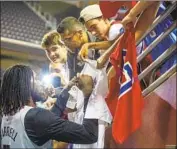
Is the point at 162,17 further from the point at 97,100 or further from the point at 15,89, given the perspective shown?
the point at 15,89

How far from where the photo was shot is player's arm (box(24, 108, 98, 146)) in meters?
1.72

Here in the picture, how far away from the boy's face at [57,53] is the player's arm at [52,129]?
1.38 feet

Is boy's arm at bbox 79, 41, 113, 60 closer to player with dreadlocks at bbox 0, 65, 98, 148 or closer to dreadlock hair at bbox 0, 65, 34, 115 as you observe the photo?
player with dreadlocks at bbox 0, 65, 98, 148

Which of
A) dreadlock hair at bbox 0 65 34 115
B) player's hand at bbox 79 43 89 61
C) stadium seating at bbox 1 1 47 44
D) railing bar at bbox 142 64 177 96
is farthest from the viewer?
stadium seating at bbox 1 1 47 44

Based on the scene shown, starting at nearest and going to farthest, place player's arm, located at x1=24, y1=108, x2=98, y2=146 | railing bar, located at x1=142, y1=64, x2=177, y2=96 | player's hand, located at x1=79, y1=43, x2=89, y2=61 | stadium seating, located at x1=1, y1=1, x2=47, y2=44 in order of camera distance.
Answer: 1. player's arm, located at x1=24, y1=108, x2=98, y2=146
2. player's hand, located at x1=79, y1=43, x2=89, y2=61
3. railing bar, located at x1=142, y1=64, x2=177, y2=96
4. stadium seating, located at x1=1, y1=1, x2=47, y2=44

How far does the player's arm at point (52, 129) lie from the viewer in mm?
1719

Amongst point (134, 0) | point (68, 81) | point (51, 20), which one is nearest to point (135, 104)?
point (68, 81)

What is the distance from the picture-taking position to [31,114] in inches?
68.8

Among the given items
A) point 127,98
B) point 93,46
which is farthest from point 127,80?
point 93,46

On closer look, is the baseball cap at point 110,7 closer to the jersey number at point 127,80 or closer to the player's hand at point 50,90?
the jersey number at point 127,80

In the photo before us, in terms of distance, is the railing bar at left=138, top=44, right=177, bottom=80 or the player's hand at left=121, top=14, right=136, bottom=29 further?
the railing bar at left=138, top=44, right=177, bottom=80

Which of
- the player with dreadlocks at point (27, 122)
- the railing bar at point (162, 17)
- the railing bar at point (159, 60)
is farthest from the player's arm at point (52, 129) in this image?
the railing bar at point (162, 17)

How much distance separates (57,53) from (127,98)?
18.2 inches

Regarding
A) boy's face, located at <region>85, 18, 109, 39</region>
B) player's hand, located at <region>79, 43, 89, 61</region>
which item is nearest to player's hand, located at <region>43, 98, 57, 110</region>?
player's hand, located at <region>79, 43, 89, 61</region>
